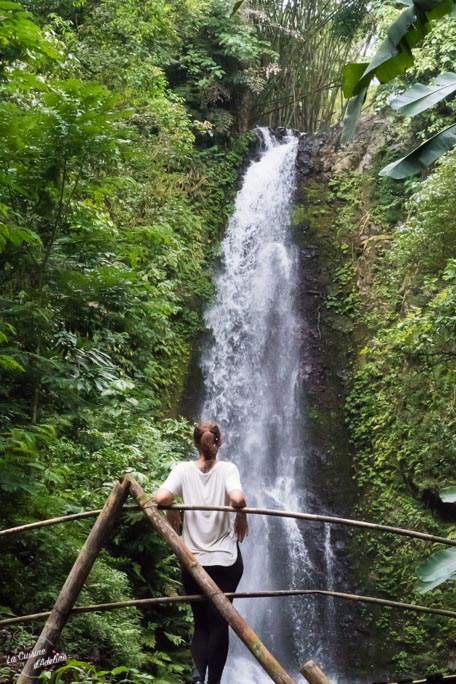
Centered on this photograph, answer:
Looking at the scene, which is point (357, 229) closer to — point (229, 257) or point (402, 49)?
point (229, 257)

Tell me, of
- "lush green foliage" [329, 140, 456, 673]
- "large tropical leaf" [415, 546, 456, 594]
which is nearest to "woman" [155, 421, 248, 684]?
"large tropical leaf" [415, 546, 456, 594]

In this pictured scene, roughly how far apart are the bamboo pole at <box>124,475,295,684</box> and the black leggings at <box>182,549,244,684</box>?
492 millimetres

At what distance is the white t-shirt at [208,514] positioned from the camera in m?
3.41

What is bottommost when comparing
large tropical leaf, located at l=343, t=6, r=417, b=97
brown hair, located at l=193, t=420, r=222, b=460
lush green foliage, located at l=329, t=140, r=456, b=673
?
brown hair, located at l=193, t=420, r=222, b=460

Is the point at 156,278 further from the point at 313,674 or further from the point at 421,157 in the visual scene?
the point at 313,674

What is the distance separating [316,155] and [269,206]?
1.74 meters

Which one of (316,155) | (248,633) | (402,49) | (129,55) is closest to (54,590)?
(248,633)

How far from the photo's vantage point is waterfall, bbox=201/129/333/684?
9867 mm

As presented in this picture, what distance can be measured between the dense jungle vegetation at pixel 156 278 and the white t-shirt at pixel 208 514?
0.74 meters

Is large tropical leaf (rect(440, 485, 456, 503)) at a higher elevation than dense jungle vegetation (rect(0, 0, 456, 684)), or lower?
lower

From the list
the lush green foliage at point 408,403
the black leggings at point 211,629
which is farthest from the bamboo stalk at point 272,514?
the lush green foliage at point 408,403

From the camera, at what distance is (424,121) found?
43.9 feet

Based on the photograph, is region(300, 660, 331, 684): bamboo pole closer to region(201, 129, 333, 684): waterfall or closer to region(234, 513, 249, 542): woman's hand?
region(234, 513, 249, 542): woman's hand

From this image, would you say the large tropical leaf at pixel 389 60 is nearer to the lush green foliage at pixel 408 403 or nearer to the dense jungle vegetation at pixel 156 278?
the dense jungle vegetation at pixel 156 278
